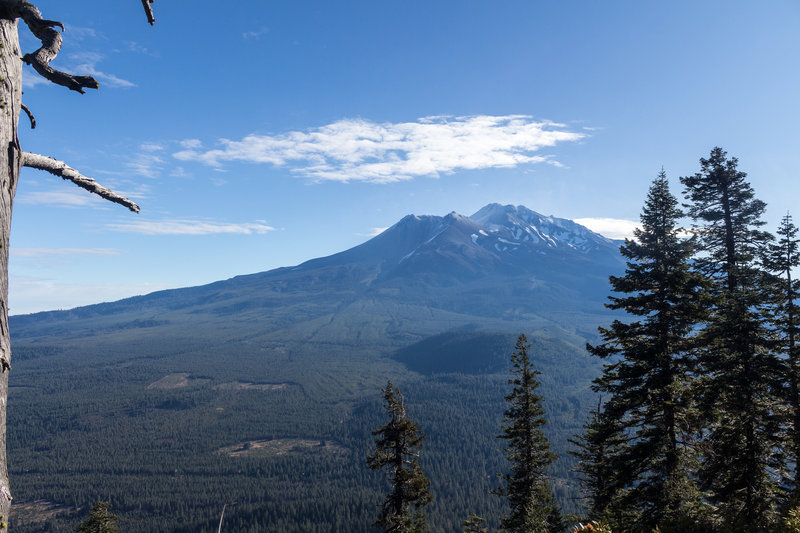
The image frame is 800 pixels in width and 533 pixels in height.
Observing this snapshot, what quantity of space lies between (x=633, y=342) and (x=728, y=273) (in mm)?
7392

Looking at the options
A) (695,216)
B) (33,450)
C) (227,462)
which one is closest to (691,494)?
(695,216)

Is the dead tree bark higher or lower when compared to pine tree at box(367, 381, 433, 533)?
higher

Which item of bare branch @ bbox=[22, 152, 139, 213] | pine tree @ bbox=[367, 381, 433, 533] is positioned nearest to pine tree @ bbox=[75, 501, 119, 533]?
pine tree @ bbox=[367, 381, 433, 533]

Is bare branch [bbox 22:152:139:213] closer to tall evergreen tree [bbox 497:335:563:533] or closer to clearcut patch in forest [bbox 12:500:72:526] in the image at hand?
tall evergreen tree [bbox 497:335:563:533]

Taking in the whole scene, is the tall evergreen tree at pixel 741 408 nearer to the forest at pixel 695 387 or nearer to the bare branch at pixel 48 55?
the forest at pixel 695 387

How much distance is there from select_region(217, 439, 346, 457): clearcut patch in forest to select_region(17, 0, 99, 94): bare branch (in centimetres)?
19810

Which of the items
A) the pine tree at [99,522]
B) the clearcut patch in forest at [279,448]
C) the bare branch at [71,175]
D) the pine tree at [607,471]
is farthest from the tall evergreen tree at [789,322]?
the clearcut patch in forest at [279,448]

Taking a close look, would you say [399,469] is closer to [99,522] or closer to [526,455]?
[526,455]

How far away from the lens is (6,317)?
11.2ft

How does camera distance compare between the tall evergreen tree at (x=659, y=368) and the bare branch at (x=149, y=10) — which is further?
the tall evergreen tree at (x=659, y=368)

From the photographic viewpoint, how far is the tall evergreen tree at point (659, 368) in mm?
14273

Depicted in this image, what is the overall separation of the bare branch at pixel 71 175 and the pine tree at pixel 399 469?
1684 cm

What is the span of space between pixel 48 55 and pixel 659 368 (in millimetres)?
17786

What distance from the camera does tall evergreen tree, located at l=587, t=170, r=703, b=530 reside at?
14273 millimetres
